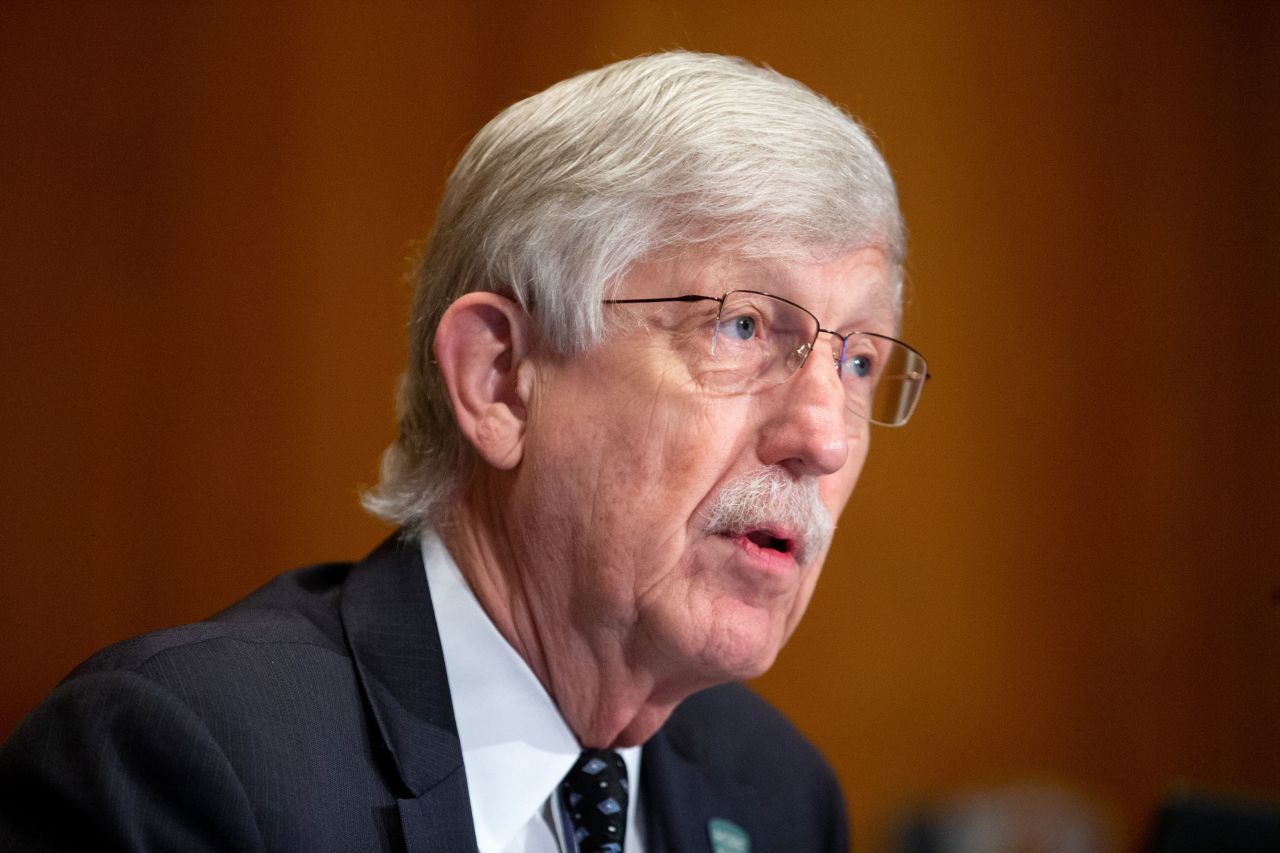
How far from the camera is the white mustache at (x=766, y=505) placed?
150 cm

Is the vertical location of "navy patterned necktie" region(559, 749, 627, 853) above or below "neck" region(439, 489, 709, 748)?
below

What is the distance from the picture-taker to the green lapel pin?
1841 mm

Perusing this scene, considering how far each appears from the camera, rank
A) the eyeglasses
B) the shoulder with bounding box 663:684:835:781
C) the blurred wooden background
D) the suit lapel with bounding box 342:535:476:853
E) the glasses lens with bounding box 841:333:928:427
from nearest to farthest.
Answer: the suit lapel with bounding box 342:535:476:853 → the eyeglasses → the glasses lens with bounding box 841:333:928:427 → the shoulder with bounding box 663:684:835:781 → the blurred wooden background

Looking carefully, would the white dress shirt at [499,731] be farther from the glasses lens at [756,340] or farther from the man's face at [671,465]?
the glasses lens at [756,340]

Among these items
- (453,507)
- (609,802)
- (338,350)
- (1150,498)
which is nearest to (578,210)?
(453,507)

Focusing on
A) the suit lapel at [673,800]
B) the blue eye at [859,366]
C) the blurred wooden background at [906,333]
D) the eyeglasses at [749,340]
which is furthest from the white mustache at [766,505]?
the blurred wooden background at [906,333]

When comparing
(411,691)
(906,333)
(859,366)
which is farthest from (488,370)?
(906,333)

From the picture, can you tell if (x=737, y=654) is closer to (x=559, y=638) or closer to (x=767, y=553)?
(x=767, y=553)

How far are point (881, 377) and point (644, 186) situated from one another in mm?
534

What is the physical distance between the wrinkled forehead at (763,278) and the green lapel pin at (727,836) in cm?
79

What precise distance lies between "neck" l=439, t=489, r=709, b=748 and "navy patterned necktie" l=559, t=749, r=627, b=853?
1.4 inches

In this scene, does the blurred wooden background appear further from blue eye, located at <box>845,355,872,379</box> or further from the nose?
the nose

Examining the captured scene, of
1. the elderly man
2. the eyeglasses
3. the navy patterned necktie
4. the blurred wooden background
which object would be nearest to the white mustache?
the elderly man

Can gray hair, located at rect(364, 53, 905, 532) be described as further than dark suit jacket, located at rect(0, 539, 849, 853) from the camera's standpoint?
Yes
